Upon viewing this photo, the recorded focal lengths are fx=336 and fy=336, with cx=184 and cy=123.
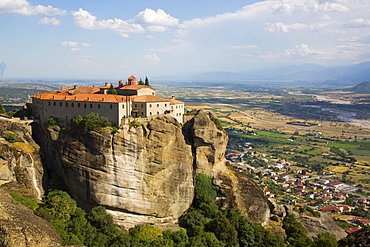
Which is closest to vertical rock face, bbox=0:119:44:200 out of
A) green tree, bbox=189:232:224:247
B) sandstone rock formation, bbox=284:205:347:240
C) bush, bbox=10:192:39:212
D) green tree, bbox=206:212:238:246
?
bush, bbox=10:192:39:212

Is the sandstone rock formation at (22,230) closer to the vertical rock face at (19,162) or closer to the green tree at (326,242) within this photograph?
the vertical rock face at (19,162)

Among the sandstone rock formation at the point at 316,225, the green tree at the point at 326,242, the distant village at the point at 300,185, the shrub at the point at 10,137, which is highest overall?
the shrub at the point at 10,137

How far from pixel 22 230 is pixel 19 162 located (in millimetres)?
18402

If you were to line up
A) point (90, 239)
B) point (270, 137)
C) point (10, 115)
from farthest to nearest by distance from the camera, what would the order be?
point (270, 137)
point (10, 115)
point (90, 239)

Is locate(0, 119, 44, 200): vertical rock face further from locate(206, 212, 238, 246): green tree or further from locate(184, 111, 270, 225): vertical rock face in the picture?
locate(206, 212, 238, 246): green tree

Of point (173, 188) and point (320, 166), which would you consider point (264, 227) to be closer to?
point (173, 188)

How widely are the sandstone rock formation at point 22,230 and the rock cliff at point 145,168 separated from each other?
10.6 meters

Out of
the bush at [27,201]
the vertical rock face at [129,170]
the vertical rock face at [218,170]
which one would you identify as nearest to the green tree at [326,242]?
the vertical rock face at [218,170]

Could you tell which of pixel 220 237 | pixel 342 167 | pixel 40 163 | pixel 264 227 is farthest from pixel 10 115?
pixel 342 167

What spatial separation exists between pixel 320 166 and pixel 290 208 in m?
65.3

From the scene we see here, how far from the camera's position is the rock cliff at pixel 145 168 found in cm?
4275

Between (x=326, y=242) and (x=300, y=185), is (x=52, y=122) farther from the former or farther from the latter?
(x=300, y=185)

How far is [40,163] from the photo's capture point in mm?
47312

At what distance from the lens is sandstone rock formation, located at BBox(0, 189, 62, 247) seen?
27.0 m
